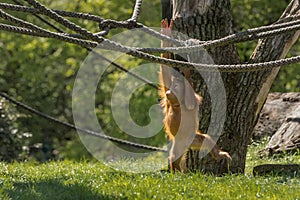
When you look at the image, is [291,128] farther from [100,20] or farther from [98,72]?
[98,72]

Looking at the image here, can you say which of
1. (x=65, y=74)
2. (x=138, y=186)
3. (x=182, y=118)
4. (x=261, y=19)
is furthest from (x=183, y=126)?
(x=65, y=74)

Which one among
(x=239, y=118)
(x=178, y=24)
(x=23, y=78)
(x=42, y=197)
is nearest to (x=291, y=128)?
(x=239, y=118)

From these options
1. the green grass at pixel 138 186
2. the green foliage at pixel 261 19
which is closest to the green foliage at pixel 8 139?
the green grass at pixel 138 186

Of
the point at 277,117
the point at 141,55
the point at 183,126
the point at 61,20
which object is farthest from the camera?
the point at 277,117

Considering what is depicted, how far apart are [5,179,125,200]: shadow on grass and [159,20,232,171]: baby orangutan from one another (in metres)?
1.33

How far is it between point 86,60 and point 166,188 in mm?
12007

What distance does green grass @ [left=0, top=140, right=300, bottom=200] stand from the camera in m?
4.37

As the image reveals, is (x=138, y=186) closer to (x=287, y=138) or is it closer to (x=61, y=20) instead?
(x=61, y=20)

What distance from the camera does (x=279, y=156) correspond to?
22.9ft

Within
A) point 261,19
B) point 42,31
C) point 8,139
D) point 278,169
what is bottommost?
point 8,139

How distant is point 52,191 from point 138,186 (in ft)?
1.98

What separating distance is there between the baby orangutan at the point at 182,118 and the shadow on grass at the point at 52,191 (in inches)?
52.2

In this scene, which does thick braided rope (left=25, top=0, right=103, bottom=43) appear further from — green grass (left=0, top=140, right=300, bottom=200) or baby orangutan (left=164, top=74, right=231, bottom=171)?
baby orangutan (left=164, top=74, right=231, bottom=171)

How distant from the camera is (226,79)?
19.2 feet
